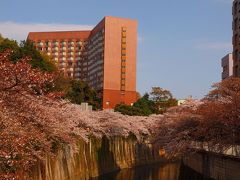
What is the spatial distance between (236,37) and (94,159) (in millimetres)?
34537

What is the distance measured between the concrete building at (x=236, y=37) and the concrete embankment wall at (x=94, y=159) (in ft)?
57.7

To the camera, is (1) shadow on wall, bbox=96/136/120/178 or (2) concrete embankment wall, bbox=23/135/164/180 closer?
(2) concrete embankment wall, bbox=23/135/164/180

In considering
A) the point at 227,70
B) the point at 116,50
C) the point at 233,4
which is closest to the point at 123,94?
the point at 116,50

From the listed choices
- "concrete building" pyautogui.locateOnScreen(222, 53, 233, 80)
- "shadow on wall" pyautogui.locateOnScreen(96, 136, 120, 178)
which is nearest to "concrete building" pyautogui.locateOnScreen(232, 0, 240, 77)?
"shadow on wall" pyautogui.locateOnScreen(96, 136, 120, 178)

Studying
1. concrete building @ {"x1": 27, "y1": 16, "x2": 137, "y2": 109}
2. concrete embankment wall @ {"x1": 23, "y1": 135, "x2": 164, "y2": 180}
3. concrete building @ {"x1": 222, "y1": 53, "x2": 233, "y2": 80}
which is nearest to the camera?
concrete embankment wall @ {"x1": 23, "y1": 135, "x2": 164, "y2": 180}

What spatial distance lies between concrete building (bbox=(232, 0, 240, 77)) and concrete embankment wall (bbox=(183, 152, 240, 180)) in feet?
60.6

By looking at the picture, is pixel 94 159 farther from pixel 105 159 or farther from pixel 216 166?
pixel 216 166

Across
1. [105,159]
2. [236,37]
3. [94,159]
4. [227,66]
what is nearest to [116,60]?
[227,66]

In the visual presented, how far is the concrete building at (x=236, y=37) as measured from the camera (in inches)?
2616

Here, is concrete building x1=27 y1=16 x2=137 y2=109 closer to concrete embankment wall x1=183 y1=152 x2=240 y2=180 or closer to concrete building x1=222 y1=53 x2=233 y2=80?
concrete building x1=222 y1=53 x2=233 y2=80

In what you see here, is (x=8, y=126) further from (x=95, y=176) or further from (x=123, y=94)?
(x=123, y=94)

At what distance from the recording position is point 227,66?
108 metres

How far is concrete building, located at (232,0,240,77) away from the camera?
66438 mm

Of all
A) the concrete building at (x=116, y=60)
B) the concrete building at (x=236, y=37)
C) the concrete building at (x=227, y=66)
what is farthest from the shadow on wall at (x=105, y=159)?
the concrete building at (x=116, y=60)
